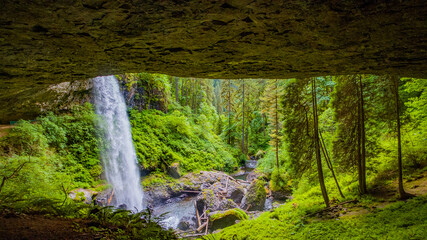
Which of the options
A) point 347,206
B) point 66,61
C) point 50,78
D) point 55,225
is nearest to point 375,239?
point 347,206

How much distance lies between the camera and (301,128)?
25.9ft

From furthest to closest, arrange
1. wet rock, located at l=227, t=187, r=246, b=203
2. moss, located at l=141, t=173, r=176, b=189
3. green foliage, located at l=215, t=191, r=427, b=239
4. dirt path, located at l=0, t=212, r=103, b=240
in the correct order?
moss, located at l=141, t=173, r=176, b=189, wet rock, located at l=227, t=187, r=246, b=203, green foliage, located at l=215, t=191, r=427, b=239, dirt path, located at l=0, t=212, r=103, b=240

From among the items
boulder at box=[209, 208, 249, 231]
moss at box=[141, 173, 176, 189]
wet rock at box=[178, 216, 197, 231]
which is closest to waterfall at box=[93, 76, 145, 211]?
moss at box=[141, 173, 176, 189]

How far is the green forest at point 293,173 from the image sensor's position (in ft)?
13.6

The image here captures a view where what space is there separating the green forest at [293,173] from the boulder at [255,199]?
0.06 metres

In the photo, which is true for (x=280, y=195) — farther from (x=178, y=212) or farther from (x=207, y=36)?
(x=207, y=36)

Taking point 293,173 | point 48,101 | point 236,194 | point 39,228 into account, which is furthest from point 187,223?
point 48,101

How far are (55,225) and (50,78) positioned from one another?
288 cm

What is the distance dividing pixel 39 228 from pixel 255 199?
33.9 ft

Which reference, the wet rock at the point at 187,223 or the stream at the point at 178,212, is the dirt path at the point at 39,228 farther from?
the wet rock at the point at 187,223

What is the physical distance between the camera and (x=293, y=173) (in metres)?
9.26

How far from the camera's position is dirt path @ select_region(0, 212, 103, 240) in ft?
8.08

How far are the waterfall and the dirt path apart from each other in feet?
26.6

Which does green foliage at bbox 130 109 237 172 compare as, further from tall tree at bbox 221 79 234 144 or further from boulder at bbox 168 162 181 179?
tall tree at bbox 221 79 234 144
